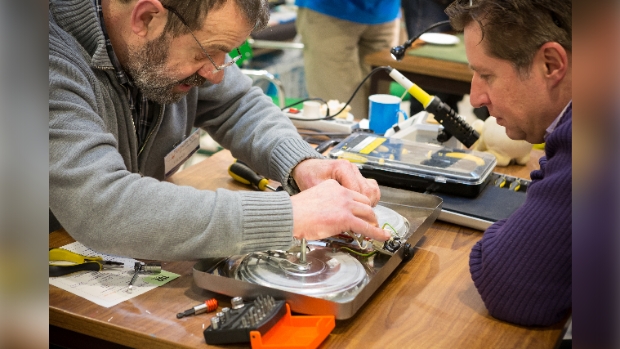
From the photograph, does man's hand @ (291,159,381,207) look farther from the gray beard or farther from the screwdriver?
the gray beard

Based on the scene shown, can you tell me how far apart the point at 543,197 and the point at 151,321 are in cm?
64

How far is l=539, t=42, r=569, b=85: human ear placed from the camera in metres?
1.08

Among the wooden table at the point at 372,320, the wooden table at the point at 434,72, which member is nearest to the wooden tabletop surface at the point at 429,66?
the wooden table at the point at 434,72

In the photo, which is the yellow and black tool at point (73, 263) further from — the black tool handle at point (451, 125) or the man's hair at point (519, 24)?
the black tool handle at point (451, 125)

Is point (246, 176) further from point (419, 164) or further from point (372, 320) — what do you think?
point (372, 320)

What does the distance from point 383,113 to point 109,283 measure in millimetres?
1096

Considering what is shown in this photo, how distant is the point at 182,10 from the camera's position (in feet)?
4.15

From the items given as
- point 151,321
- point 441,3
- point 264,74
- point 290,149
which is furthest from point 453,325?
point 441,3

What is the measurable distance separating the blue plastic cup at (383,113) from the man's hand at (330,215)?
83 centimetres

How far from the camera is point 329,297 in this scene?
1040mm

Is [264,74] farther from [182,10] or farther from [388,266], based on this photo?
[388,266]

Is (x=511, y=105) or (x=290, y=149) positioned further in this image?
(x=290, y=149)

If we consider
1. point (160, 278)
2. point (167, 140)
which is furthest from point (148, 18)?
point (160, 278)
